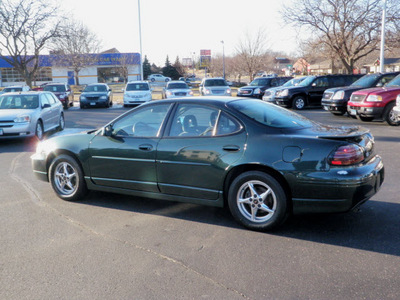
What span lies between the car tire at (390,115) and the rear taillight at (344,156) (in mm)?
9802

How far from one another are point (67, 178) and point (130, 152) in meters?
1.23

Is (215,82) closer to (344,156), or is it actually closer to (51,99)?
(51,99)

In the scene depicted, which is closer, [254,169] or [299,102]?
[254,169]

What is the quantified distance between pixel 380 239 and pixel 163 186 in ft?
8.05

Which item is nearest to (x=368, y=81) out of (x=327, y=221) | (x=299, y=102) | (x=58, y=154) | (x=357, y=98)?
(x=357, y=98)

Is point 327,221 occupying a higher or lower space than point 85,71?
lower

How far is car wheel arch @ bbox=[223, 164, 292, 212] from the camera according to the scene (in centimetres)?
430

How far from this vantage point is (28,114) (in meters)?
11.3

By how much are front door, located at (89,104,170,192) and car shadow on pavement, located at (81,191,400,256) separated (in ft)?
1.37

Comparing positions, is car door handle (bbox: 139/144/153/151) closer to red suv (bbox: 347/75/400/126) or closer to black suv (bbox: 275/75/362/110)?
red suv (bbox: 347/75/400/126)

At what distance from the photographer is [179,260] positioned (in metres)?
3.81

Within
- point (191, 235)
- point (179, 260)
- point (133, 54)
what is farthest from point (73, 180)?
point (133, 54)

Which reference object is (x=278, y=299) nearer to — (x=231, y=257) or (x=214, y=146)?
(x=231, y=257)

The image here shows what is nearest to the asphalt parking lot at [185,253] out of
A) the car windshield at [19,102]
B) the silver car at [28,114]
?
the silver car at [28,114]
